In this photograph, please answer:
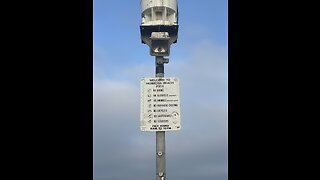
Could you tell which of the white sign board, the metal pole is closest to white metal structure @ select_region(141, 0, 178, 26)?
the white sign board

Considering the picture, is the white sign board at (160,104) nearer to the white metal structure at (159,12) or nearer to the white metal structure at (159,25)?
the white metal structure at (159,25)

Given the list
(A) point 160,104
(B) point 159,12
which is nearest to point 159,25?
(B) point 159,12

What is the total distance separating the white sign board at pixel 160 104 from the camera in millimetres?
24094

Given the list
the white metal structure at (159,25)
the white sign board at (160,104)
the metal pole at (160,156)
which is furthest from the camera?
the white metal structure at (159,25)

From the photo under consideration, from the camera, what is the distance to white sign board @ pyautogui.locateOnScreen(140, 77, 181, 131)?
2409 cm

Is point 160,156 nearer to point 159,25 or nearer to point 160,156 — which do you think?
point 160,156

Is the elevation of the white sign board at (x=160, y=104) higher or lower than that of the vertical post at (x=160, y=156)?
higher

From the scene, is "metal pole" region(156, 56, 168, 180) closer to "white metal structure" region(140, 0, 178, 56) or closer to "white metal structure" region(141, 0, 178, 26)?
"white metal structure" region(140, 0, 178, 56)

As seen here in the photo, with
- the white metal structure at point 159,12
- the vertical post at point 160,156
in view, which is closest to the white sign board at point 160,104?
the vertical post at point 160,156

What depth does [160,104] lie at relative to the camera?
961 inches

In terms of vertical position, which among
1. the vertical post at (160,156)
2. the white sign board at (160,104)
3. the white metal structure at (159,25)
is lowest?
the vertical post at (160,156)
